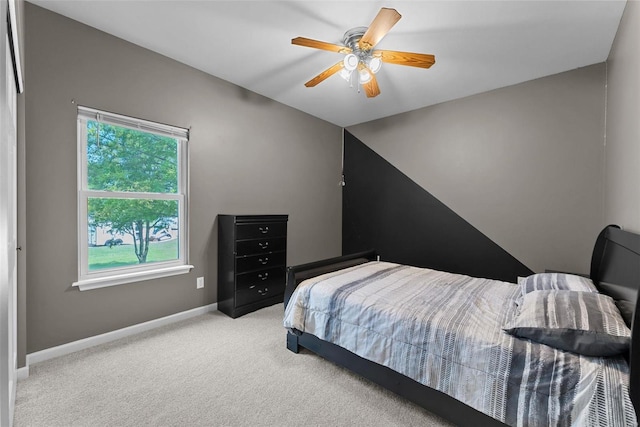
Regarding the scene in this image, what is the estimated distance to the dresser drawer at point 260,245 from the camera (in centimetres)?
311

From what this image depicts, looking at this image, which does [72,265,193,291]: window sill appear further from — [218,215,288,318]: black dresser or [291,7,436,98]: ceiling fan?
[291,7,436,98]: ceiling fan

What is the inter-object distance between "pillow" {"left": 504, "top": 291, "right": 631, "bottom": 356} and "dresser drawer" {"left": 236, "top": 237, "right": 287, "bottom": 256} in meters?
2.50

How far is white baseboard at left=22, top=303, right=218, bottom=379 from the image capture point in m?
2.11

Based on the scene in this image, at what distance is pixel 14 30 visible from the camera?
59.1 inches

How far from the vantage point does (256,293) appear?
3.27 m

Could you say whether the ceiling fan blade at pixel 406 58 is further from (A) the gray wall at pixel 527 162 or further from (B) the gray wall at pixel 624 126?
(A) the gray wall at pixel 527 162

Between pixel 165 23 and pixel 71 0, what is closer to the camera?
pixel 71 0

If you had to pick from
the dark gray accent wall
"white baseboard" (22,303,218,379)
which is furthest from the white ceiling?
"white baseboard" (22,303,218,379)

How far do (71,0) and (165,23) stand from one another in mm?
619

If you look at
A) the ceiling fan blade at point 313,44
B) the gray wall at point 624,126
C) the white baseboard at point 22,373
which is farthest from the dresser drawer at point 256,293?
the gray wall at point 624,126

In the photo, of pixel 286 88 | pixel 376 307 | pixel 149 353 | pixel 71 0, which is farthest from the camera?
pixel 286 88

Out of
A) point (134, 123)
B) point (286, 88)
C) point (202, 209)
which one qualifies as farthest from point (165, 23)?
point (202, 209)

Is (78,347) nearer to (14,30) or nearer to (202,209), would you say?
(202,209)

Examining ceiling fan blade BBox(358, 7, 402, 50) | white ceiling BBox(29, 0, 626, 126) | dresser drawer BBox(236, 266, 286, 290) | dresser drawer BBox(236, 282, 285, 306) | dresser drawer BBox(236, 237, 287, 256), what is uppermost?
white ceiling BBox(29, 0, 626, 126)
